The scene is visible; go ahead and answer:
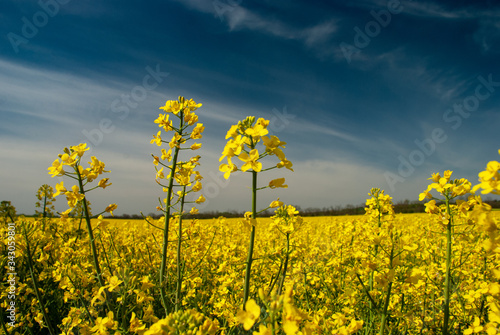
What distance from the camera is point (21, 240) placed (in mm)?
A: 3355

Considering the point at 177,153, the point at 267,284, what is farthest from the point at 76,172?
the point at 267,284

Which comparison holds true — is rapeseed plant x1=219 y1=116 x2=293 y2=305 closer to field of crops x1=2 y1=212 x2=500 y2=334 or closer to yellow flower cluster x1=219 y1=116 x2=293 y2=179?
yellow flower cluster x1=219 y1=116 x2=293 y2=179

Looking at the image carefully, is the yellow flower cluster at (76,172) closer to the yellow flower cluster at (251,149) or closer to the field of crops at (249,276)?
the field of crops at (249,276)

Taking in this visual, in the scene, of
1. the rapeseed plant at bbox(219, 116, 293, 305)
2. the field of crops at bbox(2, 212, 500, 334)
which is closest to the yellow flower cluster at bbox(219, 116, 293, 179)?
the rapeseed plant at bbox(219, 116, 293, 305)

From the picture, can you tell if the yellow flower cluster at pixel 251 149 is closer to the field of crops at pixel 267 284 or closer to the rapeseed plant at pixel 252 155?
the rapeseed plant at pixel 252 155

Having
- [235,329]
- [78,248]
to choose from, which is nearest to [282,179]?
[235,329]

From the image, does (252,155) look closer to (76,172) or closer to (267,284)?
(76,172)

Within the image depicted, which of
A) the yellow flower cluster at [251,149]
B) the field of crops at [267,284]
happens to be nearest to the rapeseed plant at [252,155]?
the yellow flower cluster at [251,149]

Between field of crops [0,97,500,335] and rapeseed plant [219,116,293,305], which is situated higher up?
rapeseed plant [219,116,293,305]

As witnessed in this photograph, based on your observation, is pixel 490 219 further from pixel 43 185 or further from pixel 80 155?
pixel 43 185

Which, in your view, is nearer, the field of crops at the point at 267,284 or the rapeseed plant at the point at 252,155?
the rapeseed plant at the point at 252,155

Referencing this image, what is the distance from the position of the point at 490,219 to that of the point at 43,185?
5.73 meters

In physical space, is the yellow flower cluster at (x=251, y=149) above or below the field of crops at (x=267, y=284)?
above

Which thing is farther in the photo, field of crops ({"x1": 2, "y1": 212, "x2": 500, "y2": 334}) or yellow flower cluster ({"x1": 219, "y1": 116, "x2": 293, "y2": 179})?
field of crops ({"x1": 2, "y1": 212, "x2": 500, "y2": 334})
